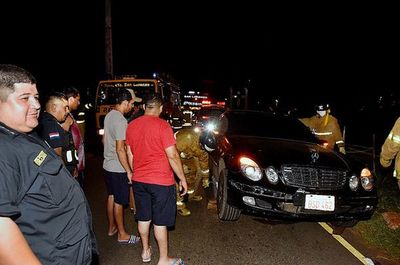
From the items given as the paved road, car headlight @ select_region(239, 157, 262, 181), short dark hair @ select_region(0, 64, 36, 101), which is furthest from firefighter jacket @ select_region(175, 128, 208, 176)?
short dark hair @ select_region(0, 64, 36, 101)

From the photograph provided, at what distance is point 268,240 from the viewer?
Result: 14.5 feet

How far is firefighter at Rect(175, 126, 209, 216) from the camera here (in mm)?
5340

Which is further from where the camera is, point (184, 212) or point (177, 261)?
point (184, 212)

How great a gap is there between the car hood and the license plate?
42 cm

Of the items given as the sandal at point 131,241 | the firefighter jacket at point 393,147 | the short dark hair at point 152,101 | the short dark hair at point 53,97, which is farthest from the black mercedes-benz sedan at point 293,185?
the short dark hair at point 53,97

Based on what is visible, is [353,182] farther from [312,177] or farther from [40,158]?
[40,158]

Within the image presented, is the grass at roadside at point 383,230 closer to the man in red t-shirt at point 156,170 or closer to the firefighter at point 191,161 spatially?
the firefighter at point 191,161

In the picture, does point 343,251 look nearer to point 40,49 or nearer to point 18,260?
point 18,260

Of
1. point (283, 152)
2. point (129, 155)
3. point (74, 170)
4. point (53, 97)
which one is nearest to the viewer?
point (53, 97)

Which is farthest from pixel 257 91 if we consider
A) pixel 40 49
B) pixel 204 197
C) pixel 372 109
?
pixel 204 197

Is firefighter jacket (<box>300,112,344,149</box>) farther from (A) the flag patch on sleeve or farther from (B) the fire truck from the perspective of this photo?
(B) the fire truck

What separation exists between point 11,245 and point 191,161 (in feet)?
14.3

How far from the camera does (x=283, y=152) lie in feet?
15.5

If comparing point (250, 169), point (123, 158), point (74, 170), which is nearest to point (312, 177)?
point (250, 169)
